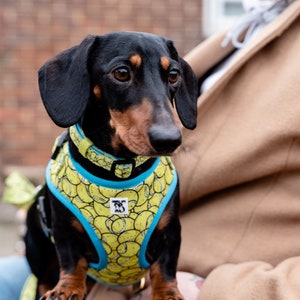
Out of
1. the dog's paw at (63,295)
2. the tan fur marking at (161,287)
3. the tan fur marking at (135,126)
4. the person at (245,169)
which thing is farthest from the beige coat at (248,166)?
the tan fur marking at (135,126)

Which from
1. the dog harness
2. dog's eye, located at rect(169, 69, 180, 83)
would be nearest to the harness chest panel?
the dog harness

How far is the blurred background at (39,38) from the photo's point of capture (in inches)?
231

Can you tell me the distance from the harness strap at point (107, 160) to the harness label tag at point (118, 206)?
0.06 metres

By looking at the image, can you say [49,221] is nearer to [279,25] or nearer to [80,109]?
[80,109]

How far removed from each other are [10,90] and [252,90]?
3.86 m

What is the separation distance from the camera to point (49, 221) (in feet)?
7.04

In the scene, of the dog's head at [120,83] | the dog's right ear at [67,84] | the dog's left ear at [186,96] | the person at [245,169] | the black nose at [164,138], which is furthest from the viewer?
the person at [245,169]

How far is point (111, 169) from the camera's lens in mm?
1944

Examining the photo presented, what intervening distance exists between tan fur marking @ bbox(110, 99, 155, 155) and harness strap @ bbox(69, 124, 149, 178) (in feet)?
0.25

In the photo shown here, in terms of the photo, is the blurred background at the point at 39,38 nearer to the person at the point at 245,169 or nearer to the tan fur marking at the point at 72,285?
the person at the point at 245,169

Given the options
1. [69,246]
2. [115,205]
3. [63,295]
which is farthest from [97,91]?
[63,295]

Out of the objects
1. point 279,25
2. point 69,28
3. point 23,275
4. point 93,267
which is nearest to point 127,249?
point 93,267

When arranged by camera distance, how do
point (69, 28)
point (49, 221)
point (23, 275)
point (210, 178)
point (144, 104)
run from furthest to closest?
point (69, 28) → point (23, 275) → point (210, 178) → point (49, 221) → point (144, 104)

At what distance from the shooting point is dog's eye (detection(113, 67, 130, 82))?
184 centimetres
